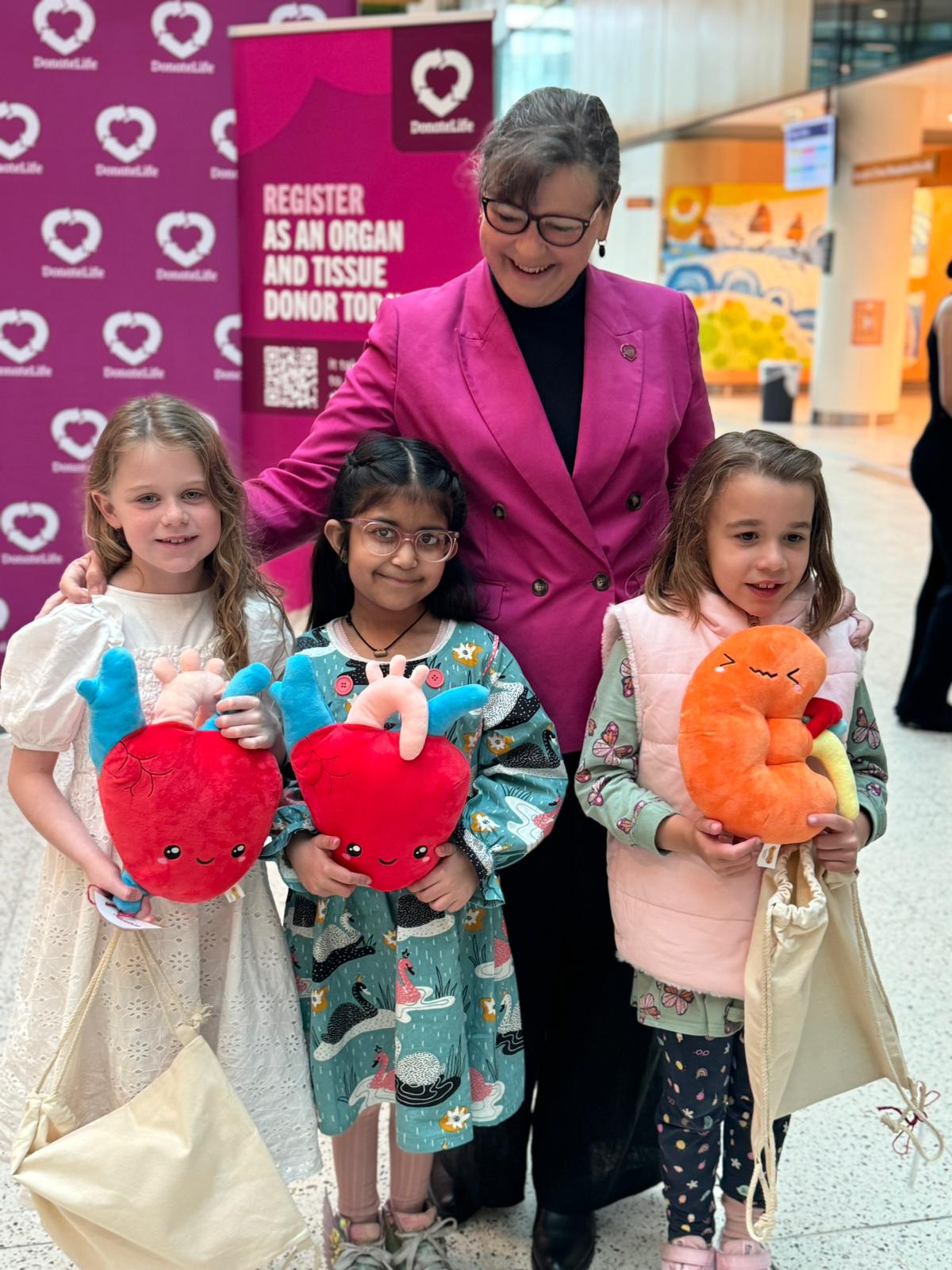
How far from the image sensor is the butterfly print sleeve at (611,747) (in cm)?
162

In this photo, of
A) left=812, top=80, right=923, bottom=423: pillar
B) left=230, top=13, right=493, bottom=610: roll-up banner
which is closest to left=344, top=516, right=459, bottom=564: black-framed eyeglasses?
left=230, top=13, right=493, bottom=610: roll-up banner

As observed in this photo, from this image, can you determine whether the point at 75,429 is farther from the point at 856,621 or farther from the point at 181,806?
the point at 856,621

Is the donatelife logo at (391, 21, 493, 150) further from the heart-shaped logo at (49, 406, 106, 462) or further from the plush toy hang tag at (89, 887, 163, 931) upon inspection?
the plush toy hang tag at (89, 887, 163, 931)

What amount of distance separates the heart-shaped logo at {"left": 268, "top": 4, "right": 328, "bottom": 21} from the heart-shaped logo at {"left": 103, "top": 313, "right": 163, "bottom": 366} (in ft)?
3.62

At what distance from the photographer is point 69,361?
4.21 m

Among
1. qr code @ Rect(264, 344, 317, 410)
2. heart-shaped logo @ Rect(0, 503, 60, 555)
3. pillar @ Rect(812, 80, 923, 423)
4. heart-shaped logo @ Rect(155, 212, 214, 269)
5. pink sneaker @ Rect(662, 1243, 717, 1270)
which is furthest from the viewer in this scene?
pillar @ Rect(812, 80, 923, 423)

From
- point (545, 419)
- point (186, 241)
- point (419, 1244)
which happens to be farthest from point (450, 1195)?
point (186, 241)

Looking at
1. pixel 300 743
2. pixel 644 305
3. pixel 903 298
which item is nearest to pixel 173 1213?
pixel 300 743

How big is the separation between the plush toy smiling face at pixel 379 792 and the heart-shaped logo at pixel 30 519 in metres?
3.23

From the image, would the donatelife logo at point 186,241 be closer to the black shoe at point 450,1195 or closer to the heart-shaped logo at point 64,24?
the heart-shaped logo at point 64,24

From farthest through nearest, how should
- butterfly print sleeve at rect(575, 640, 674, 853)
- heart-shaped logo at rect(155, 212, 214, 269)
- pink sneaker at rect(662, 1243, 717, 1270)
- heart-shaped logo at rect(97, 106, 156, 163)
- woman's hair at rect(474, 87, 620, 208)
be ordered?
1. heart-shaped logo at rect(155, 212, 214, 269)
2. heart-shaped logo at rect(97, 106, 156, 163)
3. pink sneaker at rect(662, 1243, 717, 1270)
4. butterfly print sleeve at rect(575, 640, 674, 853)
5. woman's hair at rect(474, 87, 620, 208)

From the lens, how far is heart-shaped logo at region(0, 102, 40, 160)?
399 cm

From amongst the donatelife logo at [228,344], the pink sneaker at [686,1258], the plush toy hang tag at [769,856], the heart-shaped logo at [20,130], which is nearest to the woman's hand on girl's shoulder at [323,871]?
the plush toy hang tag at [769,856]

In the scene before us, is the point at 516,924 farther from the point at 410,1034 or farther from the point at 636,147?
the point at 636,147
